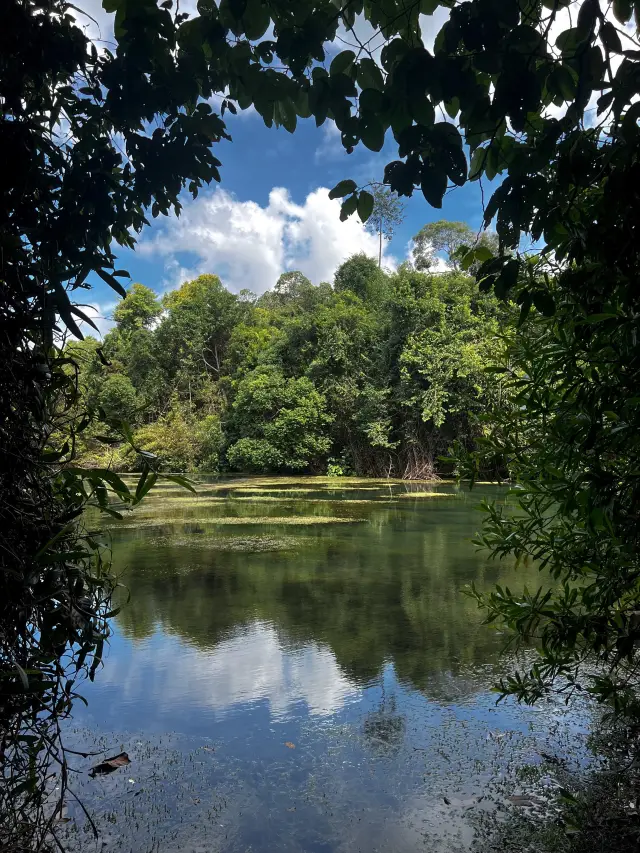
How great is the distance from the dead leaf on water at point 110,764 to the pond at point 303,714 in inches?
1.8

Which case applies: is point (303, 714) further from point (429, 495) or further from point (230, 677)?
point (429, 495)

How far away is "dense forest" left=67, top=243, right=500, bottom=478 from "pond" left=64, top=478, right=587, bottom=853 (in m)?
10.9

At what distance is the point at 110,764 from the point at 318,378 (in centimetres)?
1976

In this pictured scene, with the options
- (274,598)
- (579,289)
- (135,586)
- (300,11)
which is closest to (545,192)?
(579,289)

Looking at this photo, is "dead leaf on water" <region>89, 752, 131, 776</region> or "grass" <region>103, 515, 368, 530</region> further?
"grass" <region>103, 515, 368, 530</region>

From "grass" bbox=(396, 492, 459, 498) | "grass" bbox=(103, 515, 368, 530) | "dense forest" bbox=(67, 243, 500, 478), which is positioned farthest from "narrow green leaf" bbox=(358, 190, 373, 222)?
"dense forest" bbox=(67, 243, 500, 478)

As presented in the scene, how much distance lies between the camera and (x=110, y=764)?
106 inches

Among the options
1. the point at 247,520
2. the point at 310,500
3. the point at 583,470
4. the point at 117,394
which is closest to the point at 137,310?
the point at 117,394

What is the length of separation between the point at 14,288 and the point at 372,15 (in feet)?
3.04

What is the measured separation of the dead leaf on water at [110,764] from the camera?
2.62 meters

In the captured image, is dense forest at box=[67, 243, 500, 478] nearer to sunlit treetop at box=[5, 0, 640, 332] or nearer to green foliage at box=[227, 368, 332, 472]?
green foliage at box=[227, 368, 332, 472]

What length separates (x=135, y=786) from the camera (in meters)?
2.51

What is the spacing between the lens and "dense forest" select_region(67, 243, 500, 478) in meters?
18.8

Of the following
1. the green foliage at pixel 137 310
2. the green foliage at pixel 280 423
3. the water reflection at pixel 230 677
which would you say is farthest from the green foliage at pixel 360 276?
the water reflection at pixel 230 677
